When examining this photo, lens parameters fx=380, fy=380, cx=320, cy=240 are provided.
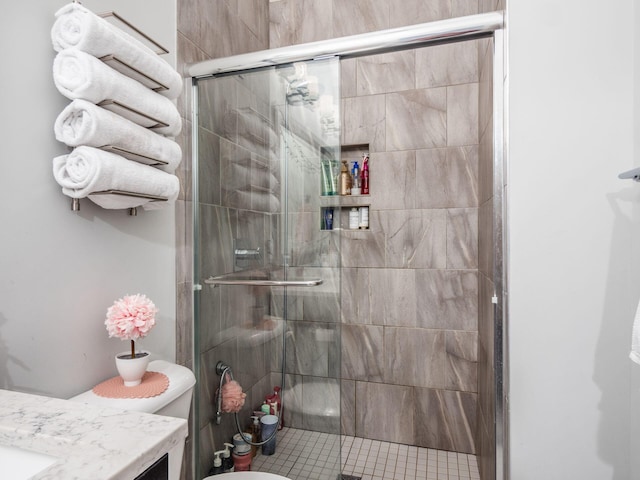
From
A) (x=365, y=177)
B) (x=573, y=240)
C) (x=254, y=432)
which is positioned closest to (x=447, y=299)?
(x=365, y=177)

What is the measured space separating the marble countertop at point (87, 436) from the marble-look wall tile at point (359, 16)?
2486 mm

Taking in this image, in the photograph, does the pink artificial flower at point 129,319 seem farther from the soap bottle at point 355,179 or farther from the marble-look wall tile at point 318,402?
the soap bottle at point 355,179

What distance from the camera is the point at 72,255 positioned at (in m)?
1.13

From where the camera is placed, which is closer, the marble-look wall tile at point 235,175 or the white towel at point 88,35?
the white towel at point 88,35

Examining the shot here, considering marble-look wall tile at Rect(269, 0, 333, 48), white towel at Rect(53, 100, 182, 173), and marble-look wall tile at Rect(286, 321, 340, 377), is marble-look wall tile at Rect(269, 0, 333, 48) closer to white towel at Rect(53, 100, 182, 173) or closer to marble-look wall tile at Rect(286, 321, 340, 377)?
white towel at Rect(53, 100, 182, 173)

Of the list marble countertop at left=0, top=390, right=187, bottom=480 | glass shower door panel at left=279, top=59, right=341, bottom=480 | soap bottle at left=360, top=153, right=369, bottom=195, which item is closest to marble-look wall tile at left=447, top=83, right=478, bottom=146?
soap bottle at left=360, top=153, right=369, bottom=195

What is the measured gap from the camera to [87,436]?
61 centimetres

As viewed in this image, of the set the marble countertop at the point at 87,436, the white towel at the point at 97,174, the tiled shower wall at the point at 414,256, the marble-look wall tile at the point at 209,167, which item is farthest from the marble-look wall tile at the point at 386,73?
the marble countertop at the point at 87,436

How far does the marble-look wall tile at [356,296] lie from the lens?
2.37 meters

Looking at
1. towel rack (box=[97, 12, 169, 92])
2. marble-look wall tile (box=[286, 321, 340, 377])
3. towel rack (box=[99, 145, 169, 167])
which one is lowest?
marble-look wall tile (box=[286, 321, 340, 377])

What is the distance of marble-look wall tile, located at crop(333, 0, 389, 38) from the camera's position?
94.0 inches

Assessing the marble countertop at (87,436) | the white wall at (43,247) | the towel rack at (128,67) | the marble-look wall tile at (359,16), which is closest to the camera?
the marble countertop at (87,436)

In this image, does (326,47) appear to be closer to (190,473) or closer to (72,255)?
(72,255)

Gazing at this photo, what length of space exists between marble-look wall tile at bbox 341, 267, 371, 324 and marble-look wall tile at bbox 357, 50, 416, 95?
1.13 meters
